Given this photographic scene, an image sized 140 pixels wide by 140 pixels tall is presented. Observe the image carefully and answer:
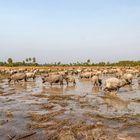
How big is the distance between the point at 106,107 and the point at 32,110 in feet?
14.0

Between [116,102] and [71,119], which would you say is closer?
[71,119]

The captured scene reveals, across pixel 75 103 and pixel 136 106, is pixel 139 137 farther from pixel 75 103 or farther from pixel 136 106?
pixel 75 103

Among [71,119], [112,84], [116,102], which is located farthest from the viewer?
[112,84]

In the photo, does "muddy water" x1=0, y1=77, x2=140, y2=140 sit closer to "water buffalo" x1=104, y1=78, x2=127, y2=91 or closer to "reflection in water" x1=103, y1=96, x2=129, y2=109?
"reflection in water" x1=103, y1=96, x2=129, y2=109

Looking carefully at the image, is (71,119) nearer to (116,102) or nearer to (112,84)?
(116,102)

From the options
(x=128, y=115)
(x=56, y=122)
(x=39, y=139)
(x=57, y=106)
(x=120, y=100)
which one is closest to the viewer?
(x=39, y=139)

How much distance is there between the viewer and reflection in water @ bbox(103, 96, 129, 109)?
1795 cm

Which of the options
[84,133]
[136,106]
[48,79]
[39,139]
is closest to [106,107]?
[136,106]

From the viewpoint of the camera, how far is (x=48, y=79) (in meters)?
32.4

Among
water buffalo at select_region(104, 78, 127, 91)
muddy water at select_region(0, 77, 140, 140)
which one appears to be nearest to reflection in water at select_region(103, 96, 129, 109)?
muddy water at select_region(0, 77, 140, 140)

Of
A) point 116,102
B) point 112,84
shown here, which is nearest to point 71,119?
point 116,102

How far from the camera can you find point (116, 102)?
19422 mm

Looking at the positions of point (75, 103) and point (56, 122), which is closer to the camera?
point (56, 122)

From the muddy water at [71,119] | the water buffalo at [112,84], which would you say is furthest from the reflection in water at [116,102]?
the water buffalo at [112,84]
